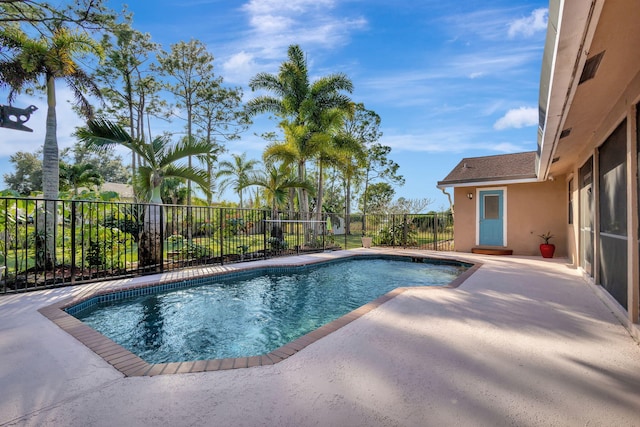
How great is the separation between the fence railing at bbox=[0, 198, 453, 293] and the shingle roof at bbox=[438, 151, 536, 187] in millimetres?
1907

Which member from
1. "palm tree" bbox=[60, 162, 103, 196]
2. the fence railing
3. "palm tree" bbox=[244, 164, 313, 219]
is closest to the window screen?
the fence railing

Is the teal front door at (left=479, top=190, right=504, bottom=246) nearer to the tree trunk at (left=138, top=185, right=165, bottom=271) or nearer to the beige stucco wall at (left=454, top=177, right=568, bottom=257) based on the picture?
the beige stucco wall at (left=454, top=177, right=568, bottom=257)

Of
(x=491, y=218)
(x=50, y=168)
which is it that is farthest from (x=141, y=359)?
(x=491, y=218)

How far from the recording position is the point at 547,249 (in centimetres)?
979

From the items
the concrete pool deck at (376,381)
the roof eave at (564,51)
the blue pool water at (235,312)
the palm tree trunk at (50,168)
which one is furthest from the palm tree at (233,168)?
the roof eave at (564,51)

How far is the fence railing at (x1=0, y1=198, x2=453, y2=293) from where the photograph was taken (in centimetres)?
606

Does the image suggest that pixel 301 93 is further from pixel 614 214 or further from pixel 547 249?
pixel 614 214

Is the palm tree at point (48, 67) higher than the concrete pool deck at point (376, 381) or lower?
higher

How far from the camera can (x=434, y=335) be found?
3.38 meters

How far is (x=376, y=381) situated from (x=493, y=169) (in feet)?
38.0

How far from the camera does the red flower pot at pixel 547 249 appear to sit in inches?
385

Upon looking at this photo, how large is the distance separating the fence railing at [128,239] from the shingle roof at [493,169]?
1.91m

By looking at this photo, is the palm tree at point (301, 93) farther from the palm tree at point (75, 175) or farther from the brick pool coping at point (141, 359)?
the palm tree at point (75, 175)

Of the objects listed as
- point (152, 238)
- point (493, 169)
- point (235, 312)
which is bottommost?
point (235, 312)
